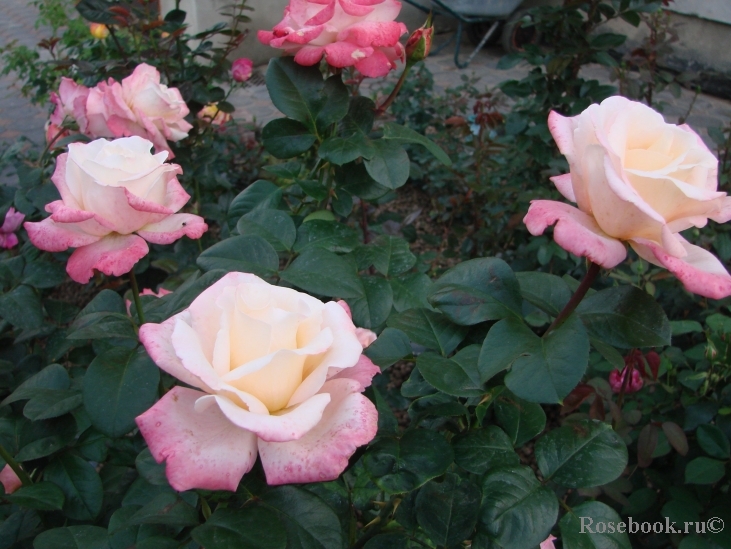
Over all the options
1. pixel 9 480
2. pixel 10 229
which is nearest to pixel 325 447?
pixel 9 480

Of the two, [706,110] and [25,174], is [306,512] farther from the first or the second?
[706,110]

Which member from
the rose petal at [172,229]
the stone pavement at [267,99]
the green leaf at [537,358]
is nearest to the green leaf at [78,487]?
the rose petal at [172,229]

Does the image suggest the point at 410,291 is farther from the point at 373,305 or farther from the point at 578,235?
the point at 578,235

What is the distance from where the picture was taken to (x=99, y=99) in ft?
3.66

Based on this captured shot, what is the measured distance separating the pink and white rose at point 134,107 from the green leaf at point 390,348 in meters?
0.65

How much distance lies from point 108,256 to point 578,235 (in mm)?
495

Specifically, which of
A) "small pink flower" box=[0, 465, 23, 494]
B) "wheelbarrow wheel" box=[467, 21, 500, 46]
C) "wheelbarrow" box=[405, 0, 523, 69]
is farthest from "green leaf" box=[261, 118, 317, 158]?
"wheelbarrow wheel" box=[467, 21, 500, 46]

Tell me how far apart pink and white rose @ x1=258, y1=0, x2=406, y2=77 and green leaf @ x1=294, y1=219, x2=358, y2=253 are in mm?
236

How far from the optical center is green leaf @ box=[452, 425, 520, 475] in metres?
0.57

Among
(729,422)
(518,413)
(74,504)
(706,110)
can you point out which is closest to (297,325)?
(518,413)

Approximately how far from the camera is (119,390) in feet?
1.96

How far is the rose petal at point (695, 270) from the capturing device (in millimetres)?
491

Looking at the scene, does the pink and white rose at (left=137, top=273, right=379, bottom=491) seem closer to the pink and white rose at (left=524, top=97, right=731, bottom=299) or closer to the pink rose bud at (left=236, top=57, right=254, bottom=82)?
the pink and white rose at (left=524, top=97, right=731, bottom=299)

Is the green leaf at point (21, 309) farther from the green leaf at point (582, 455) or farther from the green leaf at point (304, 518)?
the green leaf at point (582, 455)
